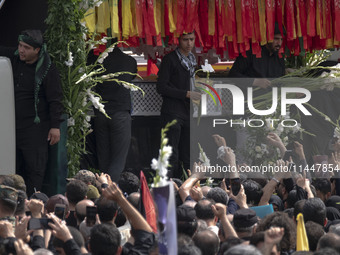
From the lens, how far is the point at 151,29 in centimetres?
1203

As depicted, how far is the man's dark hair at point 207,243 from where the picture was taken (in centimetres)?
663

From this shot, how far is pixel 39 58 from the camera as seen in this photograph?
1054cm

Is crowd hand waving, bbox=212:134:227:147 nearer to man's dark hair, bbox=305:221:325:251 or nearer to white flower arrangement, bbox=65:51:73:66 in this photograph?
white flower arrangement, bbox=65:51:73:66

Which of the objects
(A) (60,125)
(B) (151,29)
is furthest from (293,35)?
(A) (60,125)

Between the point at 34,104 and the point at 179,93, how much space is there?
6.80 ft

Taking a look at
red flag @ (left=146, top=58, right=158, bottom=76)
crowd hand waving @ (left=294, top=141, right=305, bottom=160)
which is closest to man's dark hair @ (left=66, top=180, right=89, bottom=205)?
crowd hand waving @ (left=294, top=141, right=305, bottom=160)

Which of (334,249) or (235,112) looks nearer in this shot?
(334,249)

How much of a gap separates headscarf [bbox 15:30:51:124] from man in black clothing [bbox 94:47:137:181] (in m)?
1.26

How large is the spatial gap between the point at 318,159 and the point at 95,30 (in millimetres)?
2920

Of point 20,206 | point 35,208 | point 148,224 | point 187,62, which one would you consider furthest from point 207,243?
point 187,62

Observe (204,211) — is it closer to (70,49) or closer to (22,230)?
(22,230)

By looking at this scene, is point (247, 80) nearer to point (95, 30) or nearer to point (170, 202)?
point (95, 30)

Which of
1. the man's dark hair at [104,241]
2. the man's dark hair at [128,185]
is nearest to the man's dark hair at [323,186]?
the man's dark hair at [128,185]

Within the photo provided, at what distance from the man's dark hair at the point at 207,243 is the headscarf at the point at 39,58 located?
163 inches
